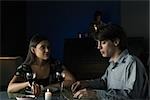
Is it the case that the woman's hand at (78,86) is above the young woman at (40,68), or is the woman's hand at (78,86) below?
below

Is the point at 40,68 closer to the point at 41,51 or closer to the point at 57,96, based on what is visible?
the point at 41,51

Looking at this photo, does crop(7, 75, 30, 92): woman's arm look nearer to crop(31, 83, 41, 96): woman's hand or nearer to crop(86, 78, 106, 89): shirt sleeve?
crop(31, 83, 41, 96): woman's hand

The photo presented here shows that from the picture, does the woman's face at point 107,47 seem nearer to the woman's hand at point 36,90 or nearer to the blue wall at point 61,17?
the woman's hand at point 36,90

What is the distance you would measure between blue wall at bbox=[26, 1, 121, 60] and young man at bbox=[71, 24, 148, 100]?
4.11 feet

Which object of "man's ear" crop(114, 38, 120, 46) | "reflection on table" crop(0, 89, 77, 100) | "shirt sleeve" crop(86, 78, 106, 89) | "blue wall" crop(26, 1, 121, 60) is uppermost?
"blue wall" crop(26, 1, 121, 60)

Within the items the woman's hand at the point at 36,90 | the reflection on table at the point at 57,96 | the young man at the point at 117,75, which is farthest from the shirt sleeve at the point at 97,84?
the woman's hand at the point at 36,90

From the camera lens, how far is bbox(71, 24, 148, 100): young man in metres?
1.19

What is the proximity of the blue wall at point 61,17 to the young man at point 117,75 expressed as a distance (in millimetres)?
1251

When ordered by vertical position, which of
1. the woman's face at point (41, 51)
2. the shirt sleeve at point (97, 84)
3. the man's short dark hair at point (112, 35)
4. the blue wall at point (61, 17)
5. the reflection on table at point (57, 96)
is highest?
the blue wall at point (61, 17)

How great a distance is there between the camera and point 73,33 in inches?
109

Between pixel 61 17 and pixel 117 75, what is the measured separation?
1.54 meters

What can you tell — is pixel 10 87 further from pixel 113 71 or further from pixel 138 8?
pixel 138 8

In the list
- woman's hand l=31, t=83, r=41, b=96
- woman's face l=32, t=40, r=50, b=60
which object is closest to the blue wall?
woman's face l=32, t=40, r=50, b=60

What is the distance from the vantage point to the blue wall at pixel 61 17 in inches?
106
